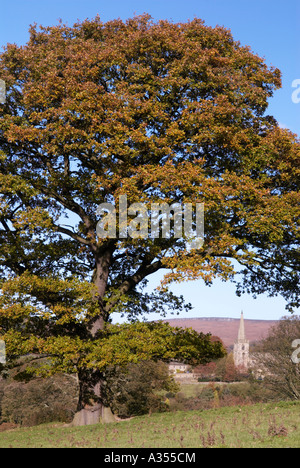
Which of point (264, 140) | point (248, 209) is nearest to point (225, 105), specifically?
point (264, 140)

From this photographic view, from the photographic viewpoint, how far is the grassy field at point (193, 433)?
Result: 32.5ft

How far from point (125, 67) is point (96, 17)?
333 centimetres

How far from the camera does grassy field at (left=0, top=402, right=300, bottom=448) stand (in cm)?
990

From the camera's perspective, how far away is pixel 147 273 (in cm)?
2025

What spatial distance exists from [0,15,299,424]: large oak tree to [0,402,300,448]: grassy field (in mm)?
2386

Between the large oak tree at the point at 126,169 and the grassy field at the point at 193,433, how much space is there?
239 centimetres

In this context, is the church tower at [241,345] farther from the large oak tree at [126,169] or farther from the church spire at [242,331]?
the large oak tree at [126,169]

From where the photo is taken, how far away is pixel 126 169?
17.1m

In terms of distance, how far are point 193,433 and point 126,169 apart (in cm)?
921

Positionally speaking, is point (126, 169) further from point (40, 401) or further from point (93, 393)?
point (40, 401)

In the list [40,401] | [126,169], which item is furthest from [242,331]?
[126,169]

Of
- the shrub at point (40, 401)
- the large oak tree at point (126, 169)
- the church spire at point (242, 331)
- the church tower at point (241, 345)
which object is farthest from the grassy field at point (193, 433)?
the church spire at point (242, 331)

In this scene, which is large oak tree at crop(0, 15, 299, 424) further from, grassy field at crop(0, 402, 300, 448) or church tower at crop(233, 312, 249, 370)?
church tower at crop(233, 312, 249, 370)
